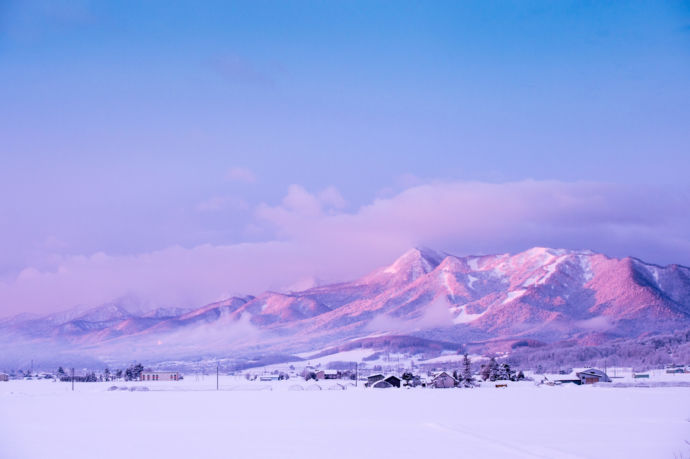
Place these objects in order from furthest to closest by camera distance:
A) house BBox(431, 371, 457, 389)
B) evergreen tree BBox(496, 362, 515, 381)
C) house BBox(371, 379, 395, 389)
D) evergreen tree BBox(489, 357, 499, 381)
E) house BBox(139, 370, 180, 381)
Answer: house BBox(139, 370, 180, 381) < evergreen tree BBox(496, 362, 515, 381) < evergreen tree BBox(489, 357, 499, 381) < house BBox(431, 371, 457, 389) < house BBox(371, 379, 395, 389)

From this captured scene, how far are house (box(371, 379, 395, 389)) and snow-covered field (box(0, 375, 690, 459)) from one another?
40.8 meters

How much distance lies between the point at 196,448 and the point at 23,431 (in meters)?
10.2

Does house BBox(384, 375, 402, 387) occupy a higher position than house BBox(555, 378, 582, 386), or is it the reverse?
house BBox(384, 375, 402, 387)

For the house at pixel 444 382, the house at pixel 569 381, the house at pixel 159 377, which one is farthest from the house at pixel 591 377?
the house at pixel 159 377

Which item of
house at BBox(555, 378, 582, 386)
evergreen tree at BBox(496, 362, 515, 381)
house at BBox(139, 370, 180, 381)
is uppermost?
house at BBox(139, 370, 180, 381)

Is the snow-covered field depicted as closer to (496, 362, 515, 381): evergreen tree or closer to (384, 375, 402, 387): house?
(384, 375, 402, 387): house

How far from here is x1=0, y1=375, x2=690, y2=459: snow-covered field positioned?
2784 cm

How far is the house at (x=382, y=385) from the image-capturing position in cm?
9575

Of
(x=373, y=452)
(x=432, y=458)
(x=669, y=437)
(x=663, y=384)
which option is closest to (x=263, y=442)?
(x=373, y=452)

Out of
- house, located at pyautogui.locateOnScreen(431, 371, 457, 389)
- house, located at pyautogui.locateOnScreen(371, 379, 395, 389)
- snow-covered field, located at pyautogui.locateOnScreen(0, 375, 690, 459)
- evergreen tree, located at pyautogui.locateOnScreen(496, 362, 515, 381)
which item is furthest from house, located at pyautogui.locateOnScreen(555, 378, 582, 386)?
snow-covered field, located at pyautogui.locateOnScreen(0, 375, 690, 459)

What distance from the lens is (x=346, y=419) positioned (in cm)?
4219

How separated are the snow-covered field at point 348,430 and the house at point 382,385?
40.8 m

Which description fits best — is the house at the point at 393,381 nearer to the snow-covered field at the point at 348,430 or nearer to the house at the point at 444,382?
the house at the point at 444,382

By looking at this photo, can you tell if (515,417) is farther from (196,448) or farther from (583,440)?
(196,448)
